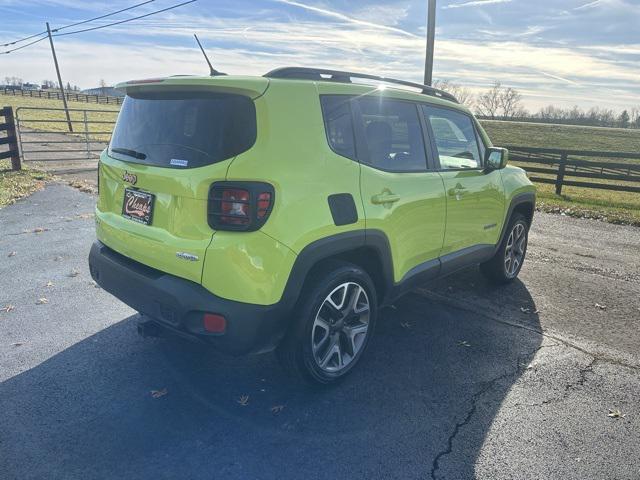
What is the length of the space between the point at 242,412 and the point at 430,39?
41.9ft

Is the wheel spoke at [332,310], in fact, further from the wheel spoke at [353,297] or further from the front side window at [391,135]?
the front side window at [391,135]

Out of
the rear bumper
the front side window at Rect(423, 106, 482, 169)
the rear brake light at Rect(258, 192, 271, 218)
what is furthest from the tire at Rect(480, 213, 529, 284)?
the rear brake light at Rect(258, 192, 271, 218)

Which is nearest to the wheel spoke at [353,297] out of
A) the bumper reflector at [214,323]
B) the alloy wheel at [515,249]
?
the bumper reflector at [214,323]

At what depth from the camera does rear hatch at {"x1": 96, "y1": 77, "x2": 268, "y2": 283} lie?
2.58 metres

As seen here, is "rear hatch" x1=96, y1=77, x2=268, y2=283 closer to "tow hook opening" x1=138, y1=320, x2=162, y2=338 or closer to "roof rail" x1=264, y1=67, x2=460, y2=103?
"roof rail" x1=264, y1=67, x2=460, y2=103

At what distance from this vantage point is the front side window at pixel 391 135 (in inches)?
126

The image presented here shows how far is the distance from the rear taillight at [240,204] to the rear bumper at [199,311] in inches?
16.0

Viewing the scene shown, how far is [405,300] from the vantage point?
480cm

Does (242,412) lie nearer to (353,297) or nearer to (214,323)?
(214,323)

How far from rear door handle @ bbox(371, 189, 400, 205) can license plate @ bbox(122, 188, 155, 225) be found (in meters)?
1.38

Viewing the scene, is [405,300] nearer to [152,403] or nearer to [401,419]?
[401,419]

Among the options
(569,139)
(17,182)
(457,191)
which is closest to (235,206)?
(457,191)

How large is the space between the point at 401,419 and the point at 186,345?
5.57 feet

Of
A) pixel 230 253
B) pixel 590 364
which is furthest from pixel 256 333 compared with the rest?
pixel 590 364
